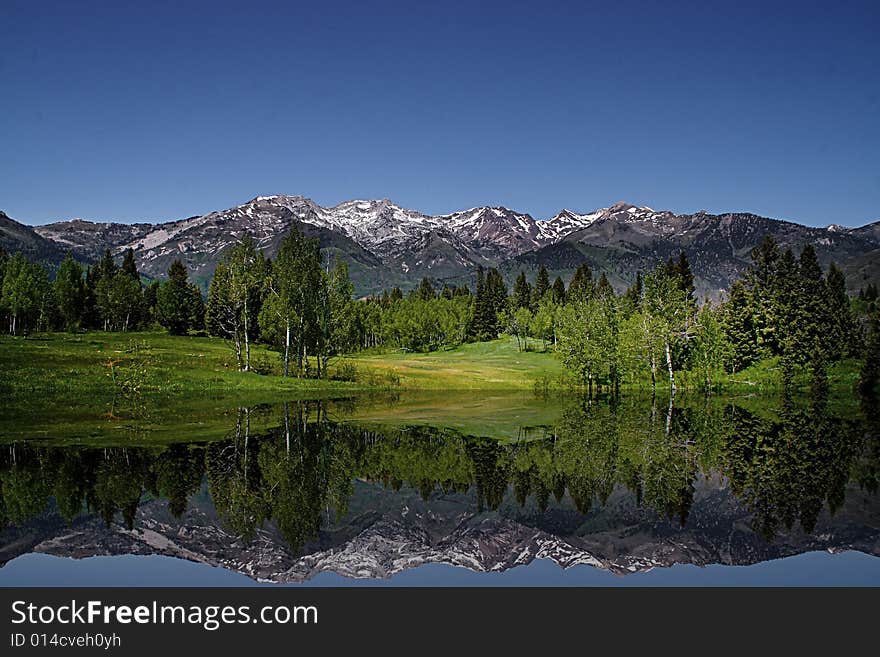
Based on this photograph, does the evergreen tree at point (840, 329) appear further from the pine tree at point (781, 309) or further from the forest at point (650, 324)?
the pine tree at point (781, 309)

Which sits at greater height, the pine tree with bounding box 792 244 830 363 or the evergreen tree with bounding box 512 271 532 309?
the evergreen tree with bounding box 512 271 532 309

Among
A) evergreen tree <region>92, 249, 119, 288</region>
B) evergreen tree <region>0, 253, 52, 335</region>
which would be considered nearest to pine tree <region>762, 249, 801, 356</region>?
evergreen tree <region>0, 253, 52, 335</region>

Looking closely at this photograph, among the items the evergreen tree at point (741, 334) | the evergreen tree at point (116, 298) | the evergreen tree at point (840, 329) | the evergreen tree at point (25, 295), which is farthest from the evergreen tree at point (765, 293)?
the evergreen tree at point (116, 298)

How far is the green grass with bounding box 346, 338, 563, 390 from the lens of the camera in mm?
70438

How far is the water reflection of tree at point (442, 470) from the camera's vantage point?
17750 mm

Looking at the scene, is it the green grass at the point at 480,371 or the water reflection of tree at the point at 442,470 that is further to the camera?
the green grass at the point at 480,371

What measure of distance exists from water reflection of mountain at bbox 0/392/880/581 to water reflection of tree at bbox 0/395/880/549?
9 cm

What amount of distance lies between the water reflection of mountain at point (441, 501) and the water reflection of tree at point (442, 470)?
94 mm

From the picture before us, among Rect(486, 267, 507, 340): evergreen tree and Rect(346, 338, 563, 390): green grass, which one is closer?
Rect(346, 338, 563, 390): green grass

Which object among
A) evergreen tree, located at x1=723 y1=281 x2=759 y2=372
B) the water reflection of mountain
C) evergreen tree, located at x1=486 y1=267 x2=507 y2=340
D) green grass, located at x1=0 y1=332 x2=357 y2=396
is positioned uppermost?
evergreen tree, located at x1=486 y1=267 x2=507 y2=340

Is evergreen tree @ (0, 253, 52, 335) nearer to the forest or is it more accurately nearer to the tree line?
the tree line

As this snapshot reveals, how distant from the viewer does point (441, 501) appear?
19062 mm
